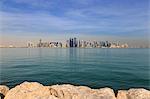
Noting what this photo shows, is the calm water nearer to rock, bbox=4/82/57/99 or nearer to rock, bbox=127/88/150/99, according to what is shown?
rock, bbox=127/88/150/99

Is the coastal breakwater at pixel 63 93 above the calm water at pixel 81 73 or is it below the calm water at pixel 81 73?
above

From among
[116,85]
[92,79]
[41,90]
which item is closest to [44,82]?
[92,79]

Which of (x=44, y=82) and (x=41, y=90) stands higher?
(x=41, y=90)

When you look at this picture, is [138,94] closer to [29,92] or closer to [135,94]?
[135,94]

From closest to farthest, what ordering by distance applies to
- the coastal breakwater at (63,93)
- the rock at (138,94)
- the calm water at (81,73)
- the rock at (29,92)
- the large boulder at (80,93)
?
the large boulder at (80,93)
the coastal breakwater at (63,93)
the rock at (29,92)
the rock at (138,94)
the calm water at (81,73)

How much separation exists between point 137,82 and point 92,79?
20.9ft

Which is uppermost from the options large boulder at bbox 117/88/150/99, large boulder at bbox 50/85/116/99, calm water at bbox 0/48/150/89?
large boulder at bbox 50/85/116/99

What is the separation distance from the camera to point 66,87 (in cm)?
1445

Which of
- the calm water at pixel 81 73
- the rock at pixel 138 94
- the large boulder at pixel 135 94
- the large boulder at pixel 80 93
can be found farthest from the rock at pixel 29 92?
the calm water at pixel 81 73

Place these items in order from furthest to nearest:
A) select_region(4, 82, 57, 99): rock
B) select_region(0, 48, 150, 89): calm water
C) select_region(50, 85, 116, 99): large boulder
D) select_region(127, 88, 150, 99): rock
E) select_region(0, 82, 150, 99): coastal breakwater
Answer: select_region(0, 48, 150, 89): calm water, select_region(127, 88, 150, 99): rock, select_region(4, 82, 57, 99): rock, select_region(0, 82, 150, 99): coastal breakwater, select_region(50, 85, 116, 99): large boulder

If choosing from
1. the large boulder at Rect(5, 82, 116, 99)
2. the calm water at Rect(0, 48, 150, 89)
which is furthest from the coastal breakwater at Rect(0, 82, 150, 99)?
the calm water at Rect(0, 48, 150, 89)

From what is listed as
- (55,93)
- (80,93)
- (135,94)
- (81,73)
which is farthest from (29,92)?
(81,73)

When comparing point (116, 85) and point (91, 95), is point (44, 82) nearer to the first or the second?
point (116, 85)

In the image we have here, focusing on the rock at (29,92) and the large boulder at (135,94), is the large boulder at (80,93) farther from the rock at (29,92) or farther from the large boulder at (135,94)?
the large boulder at (135,94)
